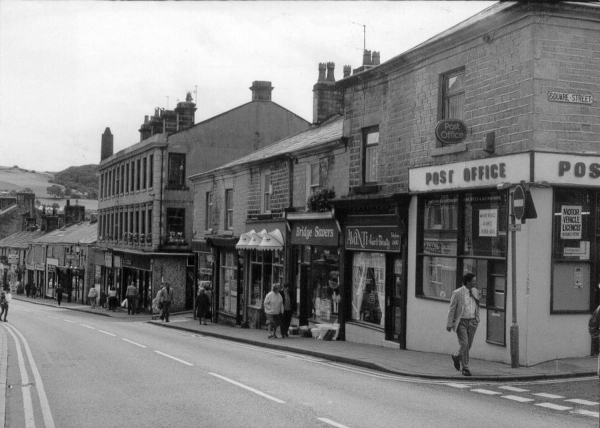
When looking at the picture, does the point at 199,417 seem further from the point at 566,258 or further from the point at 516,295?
the point at 566,258

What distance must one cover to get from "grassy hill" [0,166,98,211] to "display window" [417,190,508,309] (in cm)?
9140

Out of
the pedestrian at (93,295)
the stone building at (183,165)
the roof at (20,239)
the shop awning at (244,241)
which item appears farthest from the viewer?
the roof at (20,239)

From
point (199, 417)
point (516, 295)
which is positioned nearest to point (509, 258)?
point (516, 295)

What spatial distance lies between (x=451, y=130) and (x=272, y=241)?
41.1 ft

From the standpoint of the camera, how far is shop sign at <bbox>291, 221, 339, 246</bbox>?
23.3 metres

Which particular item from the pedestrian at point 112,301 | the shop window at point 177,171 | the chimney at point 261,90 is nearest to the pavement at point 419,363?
the shop window at point 177,171

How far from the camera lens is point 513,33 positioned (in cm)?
1531

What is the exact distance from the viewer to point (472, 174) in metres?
16.0

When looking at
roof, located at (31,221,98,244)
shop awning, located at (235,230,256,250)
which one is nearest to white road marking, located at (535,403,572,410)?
shop awning, located at (235,230,256,250)

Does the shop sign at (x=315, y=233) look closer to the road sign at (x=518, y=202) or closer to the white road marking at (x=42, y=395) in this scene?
the white road marking at (x=42, y=395)

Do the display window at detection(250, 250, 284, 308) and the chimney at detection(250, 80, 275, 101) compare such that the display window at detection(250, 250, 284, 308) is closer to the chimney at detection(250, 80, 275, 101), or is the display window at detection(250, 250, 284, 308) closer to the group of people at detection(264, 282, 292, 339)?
the group of people at detection(264, 282, 292, 339)

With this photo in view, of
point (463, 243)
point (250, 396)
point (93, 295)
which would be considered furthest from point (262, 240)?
point (93, 295)

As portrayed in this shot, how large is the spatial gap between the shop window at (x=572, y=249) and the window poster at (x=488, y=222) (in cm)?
129

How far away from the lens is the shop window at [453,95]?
17.2 m
